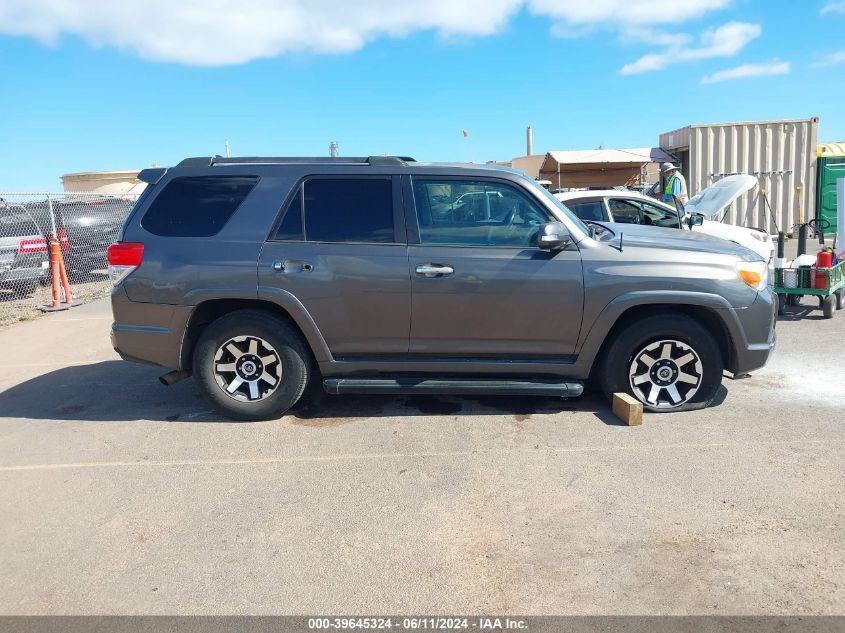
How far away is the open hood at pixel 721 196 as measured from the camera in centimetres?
768

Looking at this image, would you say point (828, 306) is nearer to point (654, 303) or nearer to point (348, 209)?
point (654, 303)

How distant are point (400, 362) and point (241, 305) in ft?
4.26

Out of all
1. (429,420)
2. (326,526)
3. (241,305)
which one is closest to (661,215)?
(429,420)

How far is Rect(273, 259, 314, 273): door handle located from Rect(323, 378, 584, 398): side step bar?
0.85 metres

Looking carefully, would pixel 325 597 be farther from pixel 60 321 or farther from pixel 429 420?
pixel 60 321

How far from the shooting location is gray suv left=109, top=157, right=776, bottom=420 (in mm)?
4531

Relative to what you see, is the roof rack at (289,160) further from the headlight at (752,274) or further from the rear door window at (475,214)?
the headlight at (752,274)

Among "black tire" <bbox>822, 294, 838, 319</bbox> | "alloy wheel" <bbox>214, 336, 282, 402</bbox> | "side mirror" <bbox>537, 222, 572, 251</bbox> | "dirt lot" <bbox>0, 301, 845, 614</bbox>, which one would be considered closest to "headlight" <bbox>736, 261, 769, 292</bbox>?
"dirt lot" <bbox>0, 301, 845, 614</bbox>

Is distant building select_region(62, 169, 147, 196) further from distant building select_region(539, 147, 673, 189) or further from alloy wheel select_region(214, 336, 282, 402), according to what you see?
alloy wheel select_region(214, 336, 282, 402)

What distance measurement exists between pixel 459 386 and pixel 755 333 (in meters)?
2.18

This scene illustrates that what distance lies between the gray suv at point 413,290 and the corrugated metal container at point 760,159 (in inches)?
559

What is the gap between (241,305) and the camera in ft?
15.9

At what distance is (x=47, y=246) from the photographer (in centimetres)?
1184

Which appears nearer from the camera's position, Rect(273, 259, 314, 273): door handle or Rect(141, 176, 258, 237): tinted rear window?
Rect(273, 259, 314, 273): door handle
